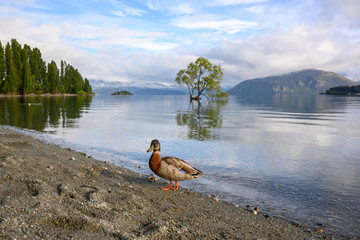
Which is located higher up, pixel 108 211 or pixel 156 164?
pixel 156 164

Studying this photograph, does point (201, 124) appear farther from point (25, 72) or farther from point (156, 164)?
point (25, 72)

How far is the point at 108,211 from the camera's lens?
657cm

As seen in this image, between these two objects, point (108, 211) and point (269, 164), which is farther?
point (269, 164)

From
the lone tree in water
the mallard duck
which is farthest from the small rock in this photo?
the lone tree in water

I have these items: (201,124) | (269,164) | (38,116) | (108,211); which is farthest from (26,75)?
(108,211)

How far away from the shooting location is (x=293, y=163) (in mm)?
14391

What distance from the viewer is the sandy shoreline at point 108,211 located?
5348 millimetres

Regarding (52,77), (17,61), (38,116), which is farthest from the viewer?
(52,77)

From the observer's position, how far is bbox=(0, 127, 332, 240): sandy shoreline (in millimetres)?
5348

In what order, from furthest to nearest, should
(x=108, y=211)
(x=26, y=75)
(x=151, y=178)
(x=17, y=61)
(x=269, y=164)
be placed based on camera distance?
(x=26, y=75)
(x=17, y=61)
(x=269, y=164)
(x=151, y=178)
(x=108, y=211)

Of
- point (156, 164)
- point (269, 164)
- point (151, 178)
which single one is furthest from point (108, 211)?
point (269, 164)

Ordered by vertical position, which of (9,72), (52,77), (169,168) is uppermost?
(52,77)

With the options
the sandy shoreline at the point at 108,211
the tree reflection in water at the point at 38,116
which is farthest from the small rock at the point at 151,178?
the tree reflection in water at the point at 38,116

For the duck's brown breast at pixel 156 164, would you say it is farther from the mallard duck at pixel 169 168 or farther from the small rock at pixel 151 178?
the small rock at pixel 151 178
